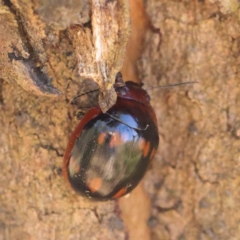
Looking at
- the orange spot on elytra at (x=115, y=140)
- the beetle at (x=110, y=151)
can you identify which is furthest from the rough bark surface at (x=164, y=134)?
the orange spot on elytra at (x=115, y=140)

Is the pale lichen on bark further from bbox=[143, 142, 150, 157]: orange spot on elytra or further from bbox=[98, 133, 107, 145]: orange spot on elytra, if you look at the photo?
bbox=[143, 142, 150, 157]: orange spot on elytra

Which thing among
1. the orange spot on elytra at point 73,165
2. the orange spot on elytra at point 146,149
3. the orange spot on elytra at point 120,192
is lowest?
the orange spot on elytra at point 120,192

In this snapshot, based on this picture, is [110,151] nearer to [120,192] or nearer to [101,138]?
[101,138]

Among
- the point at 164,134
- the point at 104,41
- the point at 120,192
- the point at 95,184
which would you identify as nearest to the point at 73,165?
the point at 95,184

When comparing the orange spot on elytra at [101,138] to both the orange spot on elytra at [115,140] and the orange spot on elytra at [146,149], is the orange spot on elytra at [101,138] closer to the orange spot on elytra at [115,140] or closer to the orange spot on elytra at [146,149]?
the orange spot on elytra at [115,140]

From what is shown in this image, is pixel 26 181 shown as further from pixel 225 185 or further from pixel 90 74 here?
pixel 225 185

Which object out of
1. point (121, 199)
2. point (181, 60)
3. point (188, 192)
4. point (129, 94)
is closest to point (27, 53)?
point (129, 94)
